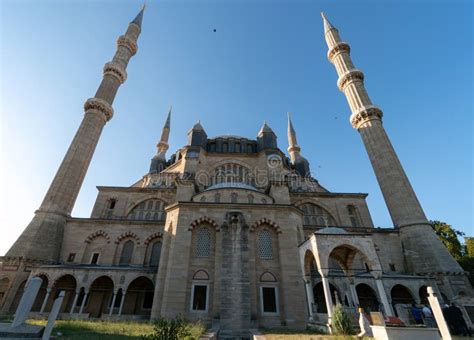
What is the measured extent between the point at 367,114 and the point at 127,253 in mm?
26661

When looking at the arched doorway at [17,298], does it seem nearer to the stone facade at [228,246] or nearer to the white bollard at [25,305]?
the stone facade at [228,246]

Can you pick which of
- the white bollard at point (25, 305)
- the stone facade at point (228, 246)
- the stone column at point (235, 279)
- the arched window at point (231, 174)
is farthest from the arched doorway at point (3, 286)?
the arched window at point (231, 174)

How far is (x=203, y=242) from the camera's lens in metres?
15.7

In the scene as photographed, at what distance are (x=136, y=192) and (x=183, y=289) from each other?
13.6 m

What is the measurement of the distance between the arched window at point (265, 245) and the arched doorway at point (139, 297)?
8.38m

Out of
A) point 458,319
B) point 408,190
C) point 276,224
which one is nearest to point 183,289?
point 276,224

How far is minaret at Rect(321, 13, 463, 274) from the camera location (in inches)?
732

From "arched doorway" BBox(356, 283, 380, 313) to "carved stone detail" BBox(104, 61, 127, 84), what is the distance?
106 feet

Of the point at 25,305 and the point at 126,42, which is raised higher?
the point at 126,42

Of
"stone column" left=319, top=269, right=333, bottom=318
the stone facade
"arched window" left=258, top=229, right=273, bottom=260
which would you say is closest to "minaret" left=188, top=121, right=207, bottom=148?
the stone facade

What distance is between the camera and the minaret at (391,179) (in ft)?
61.0

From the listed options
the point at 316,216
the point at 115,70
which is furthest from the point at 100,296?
the point at 115,70

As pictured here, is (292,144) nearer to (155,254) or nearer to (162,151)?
(162,151)

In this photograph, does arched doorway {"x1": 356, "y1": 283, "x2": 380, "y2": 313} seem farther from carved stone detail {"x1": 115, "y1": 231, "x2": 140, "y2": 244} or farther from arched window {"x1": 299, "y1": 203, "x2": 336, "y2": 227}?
carved stone detail {"x1": 115, "y1": 231, "x2": 140, "y2": 244}
